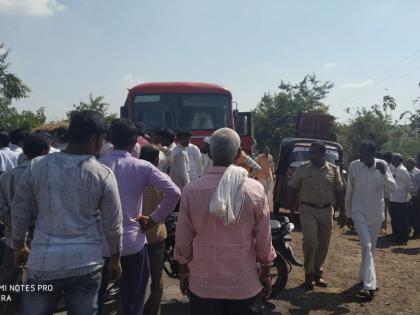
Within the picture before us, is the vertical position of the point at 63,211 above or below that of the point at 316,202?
above

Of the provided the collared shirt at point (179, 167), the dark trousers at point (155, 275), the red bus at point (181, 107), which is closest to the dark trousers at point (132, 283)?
the dark trousers at point (155, 275)

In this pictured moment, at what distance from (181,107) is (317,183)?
4599 millimetres

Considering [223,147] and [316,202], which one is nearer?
[223,147]

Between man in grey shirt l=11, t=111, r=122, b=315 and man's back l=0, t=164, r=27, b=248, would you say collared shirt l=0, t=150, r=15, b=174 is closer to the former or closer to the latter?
man's back l=0, t=164, r=27, b=248

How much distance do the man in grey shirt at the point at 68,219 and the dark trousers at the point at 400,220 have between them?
328 inches

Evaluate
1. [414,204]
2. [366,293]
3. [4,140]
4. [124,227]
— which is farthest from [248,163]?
[414,204]

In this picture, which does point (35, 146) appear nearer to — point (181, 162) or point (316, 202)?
point (181, 162)

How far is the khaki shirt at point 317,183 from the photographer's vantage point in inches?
234

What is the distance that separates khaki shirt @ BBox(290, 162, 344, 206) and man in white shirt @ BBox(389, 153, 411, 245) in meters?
4.28

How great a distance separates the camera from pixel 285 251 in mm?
5316

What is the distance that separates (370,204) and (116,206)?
4083 mm

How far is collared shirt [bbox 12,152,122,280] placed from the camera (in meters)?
2.60

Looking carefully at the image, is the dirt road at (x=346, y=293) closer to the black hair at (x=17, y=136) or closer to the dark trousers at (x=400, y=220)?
the dark trousers at (x=400, y=220)

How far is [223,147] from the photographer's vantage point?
291 cm
